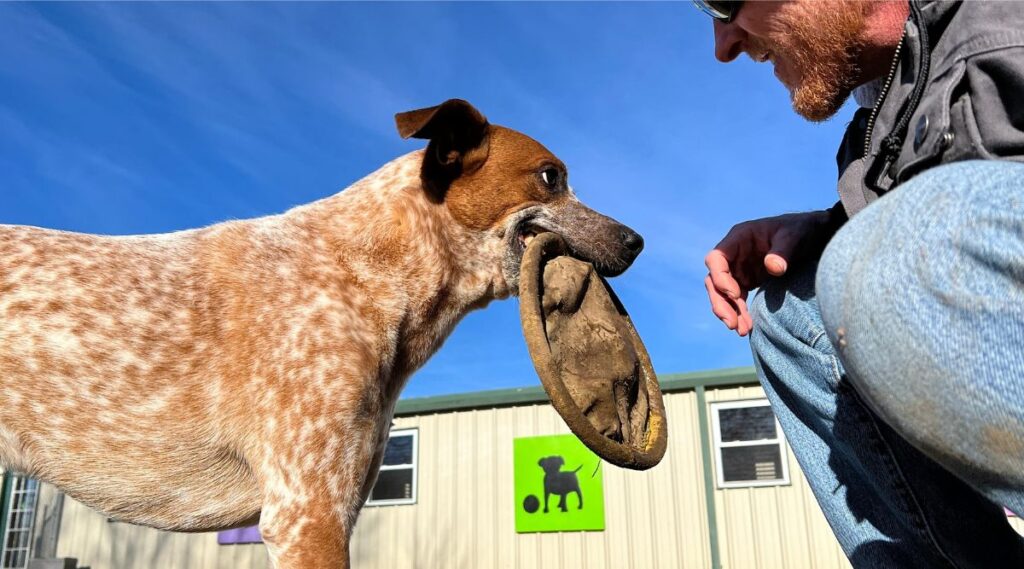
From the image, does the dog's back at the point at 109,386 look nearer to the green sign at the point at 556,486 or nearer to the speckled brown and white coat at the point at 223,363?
the speckled brown and white coat at the point at 223,363

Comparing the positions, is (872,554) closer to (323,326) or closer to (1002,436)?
(1002,436)

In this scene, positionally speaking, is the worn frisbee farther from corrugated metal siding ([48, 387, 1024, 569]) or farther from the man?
corrugated metal siding ([48, 387, 1024, 569])

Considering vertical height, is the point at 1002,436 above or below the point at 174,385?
below

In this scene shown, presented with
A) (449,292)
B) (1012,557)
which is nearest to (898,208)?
(1012,557)

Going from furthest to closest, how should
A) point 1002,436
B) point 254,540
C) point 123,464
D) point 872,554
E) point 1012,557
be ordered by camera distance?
1. point 254,540
2. point 123,464
3. point 872,554
4. point 1012,557
5. point 1002,436

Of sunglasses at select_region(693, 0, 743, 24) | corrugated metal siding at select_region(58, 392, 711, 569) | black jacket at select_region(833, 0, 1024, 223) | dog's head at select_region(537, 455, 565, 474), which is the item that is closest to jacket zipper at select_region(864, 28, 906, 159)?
black jacket at select_region(833, 0, 1024, 223)

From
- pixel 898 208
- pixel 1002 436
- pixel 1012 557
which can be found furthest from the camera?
pixel 1012 557

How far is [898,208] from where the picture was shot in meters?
1.23

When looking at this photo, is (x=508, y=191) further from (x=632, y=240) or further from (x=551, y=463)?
(x=551, y=463)

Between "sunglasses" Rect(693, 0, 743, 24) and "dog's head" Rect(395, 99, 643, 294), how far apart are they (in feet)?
4.31

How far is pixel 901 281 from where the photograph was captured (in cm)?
114

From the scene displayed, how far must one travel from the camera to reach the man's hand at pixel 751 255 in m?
2.40

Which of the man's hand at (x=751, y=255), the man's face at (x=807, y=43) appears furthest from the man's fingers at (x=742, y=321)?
the man's face at (x=807, y=43)

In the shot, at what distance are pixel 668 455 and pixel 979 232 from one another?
13.5m
